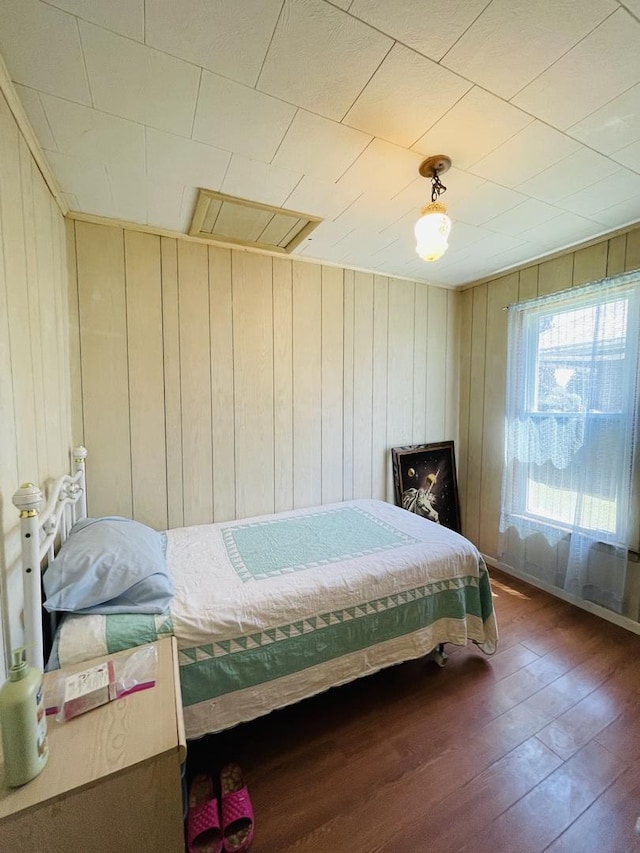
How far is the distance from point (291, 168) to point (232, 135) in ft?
0.94

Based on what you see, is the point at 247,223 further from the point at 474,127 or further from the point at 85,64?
the point at 474,127

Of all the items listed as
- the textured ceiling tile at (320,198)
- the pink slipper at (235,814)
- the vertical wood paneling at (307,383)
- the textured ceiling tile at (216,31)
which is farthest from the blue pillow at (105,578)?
the textured ceiling tile at (320,198)

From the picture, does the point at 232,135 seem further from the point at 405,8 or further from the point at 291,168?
the point at 405,8

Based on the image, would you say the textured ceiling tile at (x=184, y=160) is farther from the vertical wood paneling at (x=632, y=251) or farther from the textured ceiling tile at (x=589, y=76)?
the vertical wood paneling at (x=632, y=251)

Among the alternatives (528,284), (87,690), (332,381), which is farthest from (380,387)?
(87,690)

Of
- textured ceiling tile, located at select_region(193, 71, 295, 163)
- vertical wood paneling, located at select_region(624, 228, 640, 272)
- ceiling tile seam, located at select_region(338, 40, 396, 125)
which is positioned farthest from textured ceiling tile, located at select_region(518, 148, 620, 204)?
textured ceiling tile, located at select_region(193, 71, 295, 163)

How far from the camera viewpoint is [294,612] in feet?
4.71

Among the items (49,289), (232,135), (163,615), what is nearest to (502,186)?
(232,135)

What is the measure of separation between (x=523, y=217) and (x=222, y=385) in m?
2.09

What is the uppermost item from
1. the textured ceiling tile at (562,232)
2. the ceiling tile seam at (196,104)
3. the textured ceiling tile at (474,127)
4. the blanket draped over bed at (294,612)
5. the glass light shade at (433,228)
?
the textured ceiling tile at (562,232)

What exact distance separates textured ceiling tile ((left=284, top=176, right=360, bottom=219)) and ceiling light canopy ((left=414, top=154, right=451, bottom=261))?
1.21 ft

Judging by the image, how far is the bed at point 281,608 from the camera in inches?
48.9

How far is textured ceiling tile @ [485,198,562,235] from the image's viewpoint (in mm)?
1850

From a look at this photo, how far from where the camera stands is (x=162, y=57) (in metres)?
1.02
